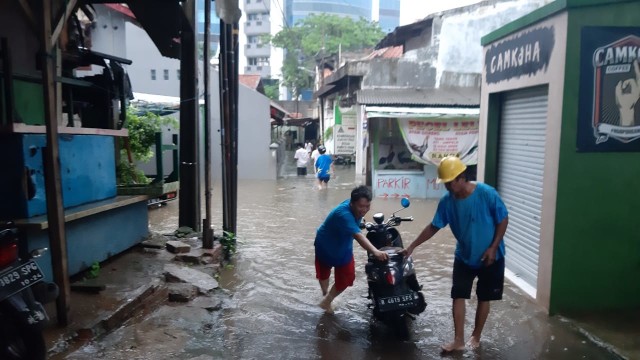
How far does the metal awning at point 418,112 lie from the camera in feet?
45.9

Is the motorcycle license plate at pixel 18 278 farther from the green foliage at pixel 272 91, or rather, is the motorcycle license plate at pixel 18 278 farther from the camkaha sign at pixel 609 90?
the green foliage at pixel 272 91

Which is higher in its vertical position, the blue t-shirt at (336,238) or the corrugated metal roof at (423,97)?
the corrugated metal roof at (423,97)

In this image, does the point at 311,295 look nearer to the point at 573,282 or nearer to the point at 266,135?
the point at 573,282

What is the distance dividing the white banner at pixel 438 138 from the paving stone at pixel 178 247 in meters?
8.81

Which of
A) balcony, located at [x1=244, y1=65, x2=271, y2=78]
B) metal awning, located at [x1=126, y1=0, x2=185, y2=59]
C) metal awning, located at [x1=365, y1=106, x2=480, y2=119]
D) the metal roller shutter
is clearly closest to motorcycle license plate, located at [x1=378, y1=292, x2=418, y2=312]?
the metal roller shutter

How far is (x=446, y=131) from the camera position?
1434 centimetres

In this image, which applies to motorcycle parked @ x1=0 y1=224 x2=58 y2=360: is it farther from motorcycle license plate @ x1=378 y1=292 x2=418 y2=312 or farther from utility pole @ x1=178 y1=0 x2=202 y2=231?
utility pole @ x1=178 y1=0 x2=202 y2=231

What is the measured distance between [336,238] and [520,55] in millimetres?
3229

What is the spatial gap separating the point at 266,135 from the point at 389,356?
650 inches

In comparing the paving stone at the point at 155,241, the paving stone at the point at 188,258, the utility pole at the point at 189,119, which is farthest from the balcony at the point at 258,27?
the paving stone at the point at 188,258

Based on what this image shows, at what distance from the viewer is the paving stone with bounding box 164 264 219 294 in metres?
5.75

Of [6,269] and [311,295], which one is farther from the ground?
[6,269]

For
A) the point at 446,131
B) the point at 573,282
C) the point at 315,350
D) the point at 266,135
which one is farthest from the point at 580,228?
the point at 266,135

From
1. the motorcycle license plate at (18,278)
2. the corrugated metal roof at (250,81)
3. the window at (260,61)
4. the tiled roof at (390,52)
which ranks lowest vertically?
the motorcycle license plate at (18,278)
